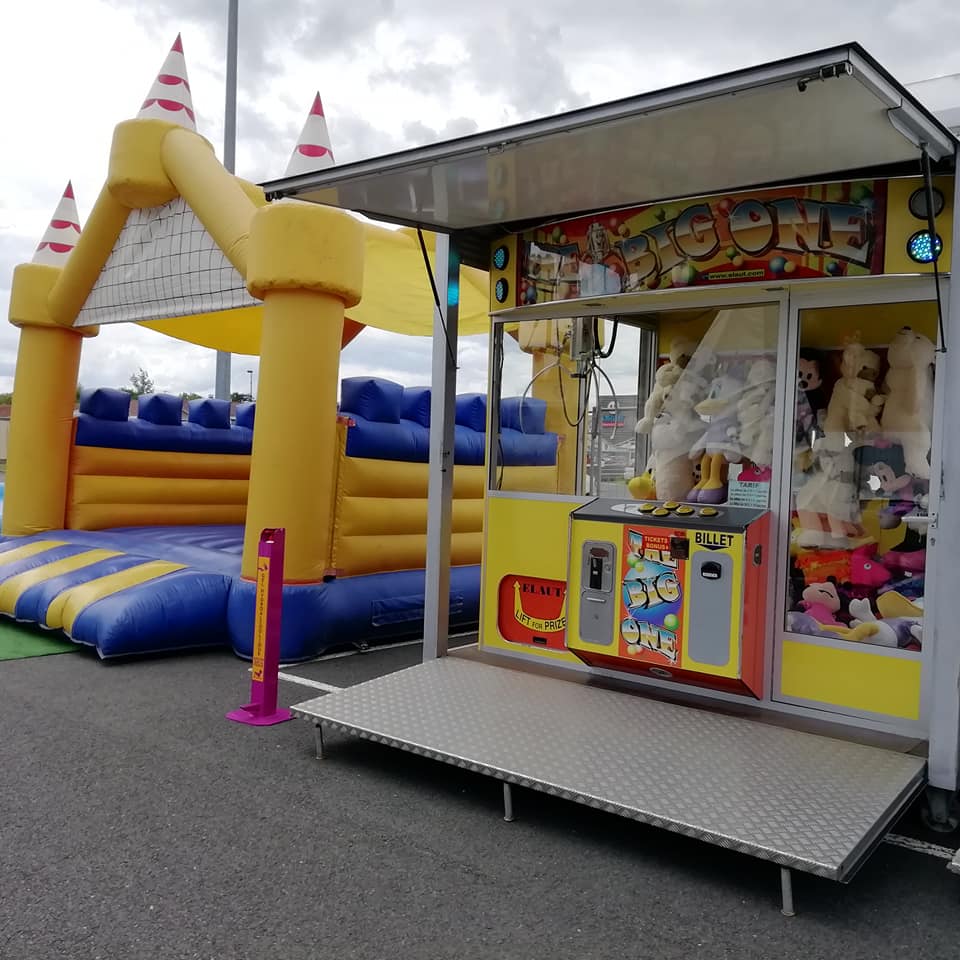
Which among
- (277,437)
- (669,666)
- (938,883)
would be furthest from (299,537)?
(938,883)

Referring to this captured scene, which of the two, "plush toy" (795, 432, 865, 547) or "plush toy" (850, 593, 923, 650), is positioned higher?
"plush toy" (795, 432, 865, 547)

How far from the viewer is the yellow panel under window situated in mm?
3697

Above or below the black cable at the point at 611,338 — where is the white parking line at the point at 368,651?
below

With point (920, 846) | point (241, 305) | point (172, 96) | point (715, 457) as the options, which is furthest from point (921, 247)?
point (172, 96)

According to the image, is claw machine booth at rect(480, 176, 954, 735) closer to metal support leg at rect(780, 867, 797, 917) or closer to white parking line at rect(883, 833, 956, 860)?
white parking line at rect(883, 833, 956, 860)

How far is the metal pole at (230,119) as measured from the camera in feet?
34.5

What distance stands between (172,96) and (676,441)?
4732 mm

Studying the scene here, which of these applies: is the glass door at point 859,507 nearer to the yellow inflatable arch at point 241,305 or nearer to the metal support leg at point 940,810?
the metal support leg at point 940,810

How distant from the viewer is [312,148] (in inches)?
272

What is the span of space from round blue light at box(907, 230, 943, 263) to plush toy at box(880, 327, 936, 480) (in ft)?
1.08

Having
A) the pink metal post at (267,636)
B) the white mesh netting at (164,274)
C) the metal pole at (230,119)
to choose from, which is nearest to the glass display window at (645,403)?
the pink metal post at (267,636)

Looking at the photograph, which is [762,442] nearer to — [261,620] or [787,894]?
[787,894]

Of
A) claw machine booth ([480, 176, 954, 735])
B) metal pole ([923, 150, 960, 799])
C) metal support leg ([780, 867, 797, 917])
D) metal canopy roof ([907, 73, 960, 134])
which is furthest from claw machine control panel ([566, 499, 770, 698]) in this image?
metal canopy roof ([907, 73, 960, 134])

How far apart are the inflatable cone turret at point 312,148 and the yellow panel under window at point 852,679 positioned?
194 inches
